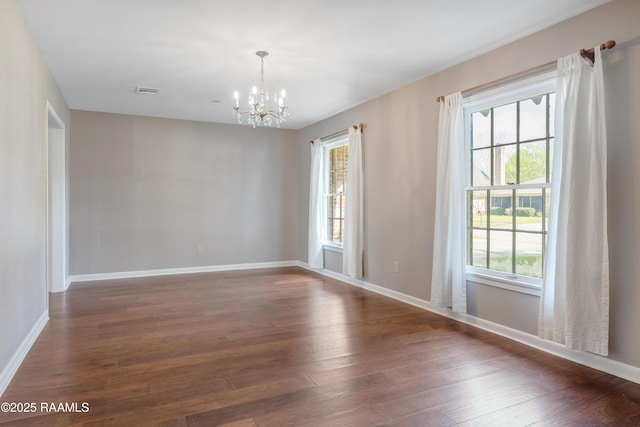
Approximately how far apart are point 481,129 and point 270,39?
2.15 metres

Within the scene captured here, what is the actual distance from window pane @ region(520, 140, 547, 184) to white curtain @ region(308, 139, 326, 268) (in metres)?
3.58

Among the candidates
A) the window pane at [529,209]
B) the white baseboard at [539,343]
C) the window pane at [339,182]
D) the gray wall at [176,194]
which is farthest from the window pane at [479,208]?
the gray wall at [176,194]

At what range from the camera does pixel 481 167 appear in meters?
3.78

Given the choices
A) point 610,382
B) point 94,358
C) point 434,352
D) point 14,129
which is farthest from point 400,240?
point 14,129

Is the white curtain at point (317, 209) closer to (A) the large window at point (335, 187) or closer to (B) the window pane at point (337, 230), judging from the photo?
(A) the large window at point (335, 187)

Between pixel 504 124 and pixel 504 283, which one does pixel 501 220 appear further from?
pixel 504 124

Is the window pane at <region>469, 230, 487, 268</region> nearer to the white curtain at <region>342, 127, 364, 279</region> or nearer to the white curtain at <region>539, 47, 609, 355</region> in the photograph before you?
the white curtain at <region>539, 47, 609, 355</region>

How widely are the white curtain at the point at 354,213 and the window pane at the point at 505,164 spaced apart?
2.06 m

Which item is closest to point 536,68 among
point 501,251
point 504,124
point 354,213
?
point 504,124

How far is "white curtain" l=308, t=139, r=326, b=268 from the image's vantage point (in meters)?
6.51

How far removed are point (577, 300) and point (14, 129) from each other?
411 cm

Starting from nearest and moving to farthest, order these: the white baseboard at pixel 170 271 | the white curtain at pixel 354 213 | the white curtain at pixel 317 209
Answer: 1. the white curtain at pixel 354 213
2. the white baseboard at pixel 170 271
3. the white curtain at pixel 317 209

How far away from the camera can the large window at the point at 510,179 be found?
3.23 metres

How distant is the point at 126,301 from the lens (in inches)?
183
